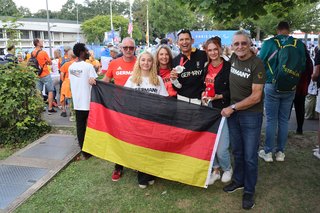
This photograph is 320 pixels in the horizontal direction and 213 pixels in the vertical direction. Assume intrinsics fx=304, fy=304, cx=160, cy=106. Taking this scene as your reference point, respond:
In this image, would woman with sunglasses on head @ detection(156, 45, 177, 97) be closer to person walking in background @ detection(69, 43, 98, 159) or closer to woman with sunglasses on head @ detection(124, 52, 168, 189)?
woman with sunglasses on head @ detection(124, 52, 168, 189)

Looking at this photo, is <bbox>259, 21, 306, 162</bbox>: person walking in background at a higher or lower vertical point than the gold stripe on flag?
higher

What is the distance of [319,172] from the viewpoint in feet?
14.5

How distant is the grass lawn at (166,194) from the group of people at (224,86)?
160mm

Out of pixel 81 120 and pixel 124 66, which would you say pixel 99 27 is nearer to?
pixel 81 120

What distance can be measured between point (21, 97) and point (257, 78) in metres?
4.57

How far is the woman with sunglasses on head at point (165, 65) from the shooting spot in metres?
3.95

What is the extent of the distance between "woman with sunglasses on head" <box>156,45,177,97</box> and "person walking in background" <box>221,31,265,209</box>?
863 millimetres

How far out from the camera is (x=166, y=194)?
12.8ft

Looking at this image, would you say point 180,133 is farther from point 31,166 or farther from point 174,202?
point 31,166

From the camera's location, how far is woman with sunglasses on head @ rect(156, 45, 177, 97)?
13.0ft

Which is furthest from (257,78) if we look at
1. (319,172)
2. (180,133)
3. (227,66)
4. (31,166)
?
(31,166)

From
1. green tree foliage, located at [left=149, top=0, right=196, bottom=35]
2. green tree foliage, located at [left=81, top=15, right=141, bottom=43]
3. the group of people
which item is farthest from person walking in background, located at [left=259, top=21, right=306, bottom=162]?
green tree foliage, located at [left=81, top=15, right=141, bottom=43]

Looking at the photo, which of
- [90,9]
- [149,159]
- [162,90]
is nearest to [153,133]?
[149,159]

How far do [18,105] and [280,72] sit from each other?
4.73 metres
